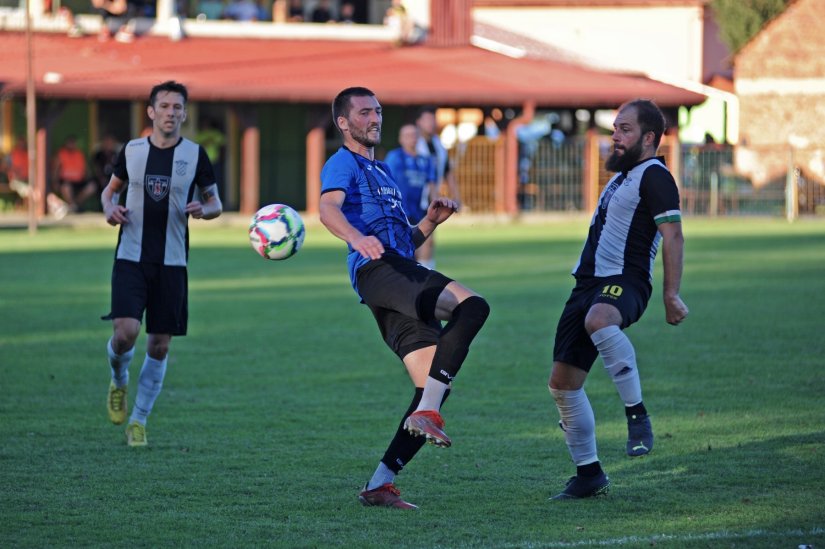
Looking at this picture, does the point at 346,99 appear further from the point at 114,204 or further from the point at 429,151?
the point at 429,151

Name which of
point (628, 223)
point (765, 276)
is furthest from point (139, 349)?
point (765, 276)

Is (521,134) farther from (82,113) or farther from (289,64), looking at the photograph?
(82,113)

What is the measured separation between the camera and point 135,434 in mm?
8594

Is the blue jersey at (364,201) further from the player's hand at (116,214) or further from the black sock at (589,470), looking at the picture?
the player's hand at (116,214)

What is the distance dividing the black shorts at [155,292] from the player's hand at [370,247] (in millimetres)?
2520

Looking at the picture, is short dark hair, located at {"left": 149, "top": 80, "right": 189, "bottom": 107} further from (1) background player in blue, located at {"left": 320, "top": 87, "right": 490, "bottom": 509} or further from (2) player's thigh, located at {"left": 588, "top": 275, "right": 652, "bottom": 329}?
(2) player's thigh, located at {"left": 588, "top": 275, "right": 652, "bottom": 329}

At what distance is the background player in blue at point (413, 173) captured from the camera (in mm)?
14166

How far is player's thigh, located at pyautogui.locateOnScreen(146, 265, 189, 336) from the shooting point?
28.4ft

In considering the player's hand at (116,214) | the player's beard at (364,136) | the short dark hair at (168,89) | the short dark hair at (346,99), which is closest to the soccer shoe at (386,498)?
the player's beard at (364,136)

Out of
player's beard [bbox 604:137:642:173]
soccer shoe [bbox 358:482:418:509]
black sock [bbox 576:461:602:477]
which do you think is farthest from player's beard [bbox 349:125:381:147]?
black sock [bbox 576:461:602:477]

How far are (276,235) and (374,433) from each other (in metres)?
2.00

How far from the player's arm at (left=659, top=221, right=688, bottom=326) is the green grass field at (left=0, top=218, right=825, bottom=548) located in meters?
0.96

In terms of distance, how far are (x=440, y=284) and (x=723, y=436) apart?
9.65 feet

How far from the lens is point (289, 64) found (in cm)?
3575
